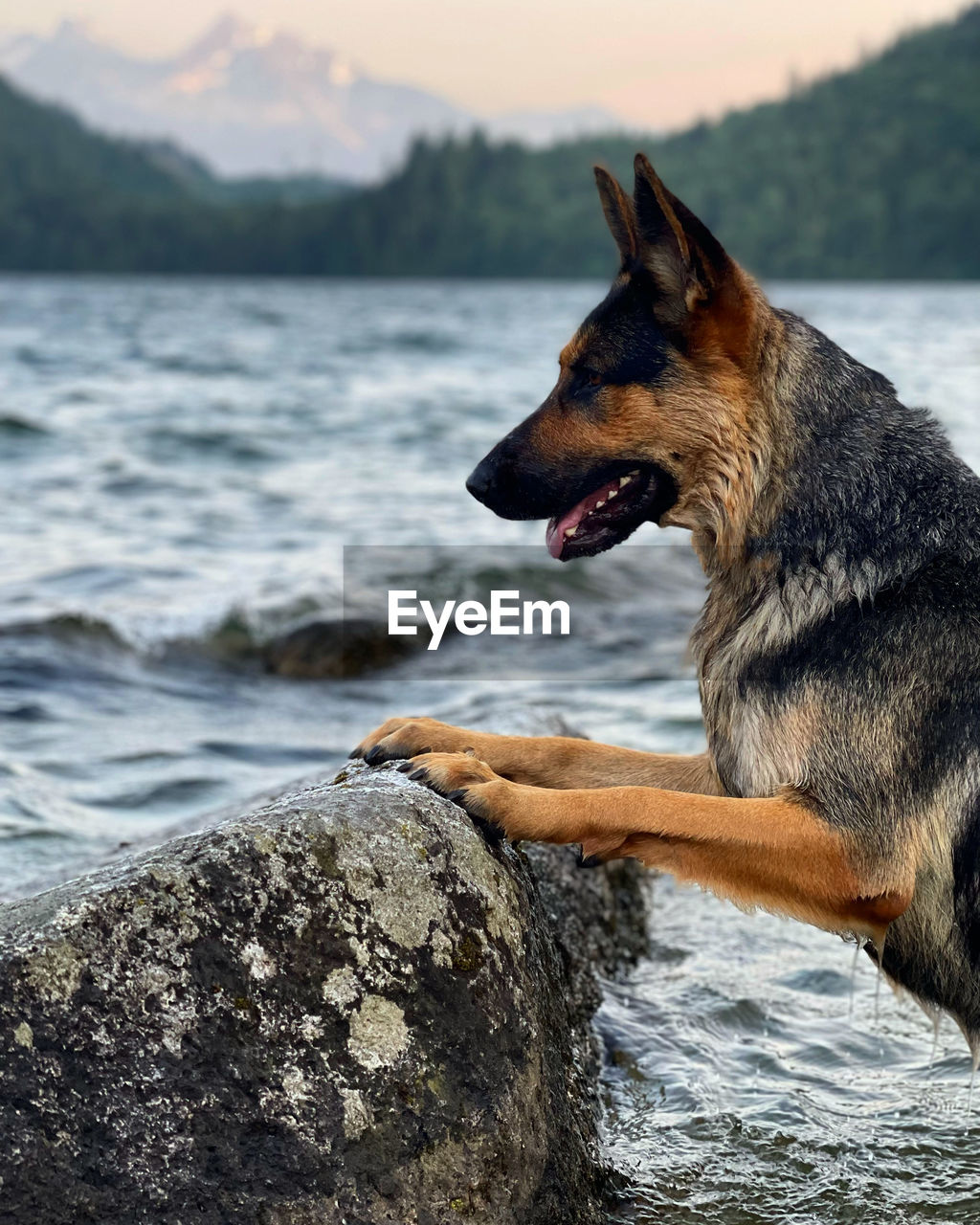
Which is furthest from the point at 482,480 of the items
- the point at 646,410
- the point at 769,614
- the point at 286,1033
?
the point at 286,1033

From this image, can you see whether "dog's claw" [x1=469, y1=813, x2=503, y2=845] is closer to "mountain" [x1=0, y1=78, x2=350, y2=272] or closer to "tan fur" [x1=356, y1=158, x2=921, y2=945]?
"tan fur" [x1=356, y1=158, x2=921, y2=945]

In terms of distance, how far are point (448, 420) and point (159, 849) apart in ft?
69.6

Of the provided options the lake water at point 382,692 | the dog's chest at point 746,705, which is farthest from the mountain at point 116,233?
the dog's chest at point 746,705

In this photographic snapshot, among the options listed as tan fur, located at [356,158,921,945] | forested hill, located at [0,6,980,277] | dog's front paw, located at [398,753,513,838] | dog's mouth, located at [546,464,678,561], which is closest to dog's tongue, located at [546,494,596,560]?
dog's mouth, located at [546,464,678,561]

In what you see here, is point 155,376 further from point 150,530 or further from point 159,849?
point 159,849

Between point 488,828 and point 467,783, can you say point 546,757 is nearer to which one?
point 467,783

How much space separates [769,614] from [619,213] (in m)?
1.48

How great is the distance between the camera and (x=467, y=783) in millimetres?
3764

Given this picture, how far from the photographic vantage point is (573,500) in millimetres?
4543

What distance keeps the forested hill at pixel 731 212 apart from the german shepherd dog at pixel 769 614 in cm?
15104

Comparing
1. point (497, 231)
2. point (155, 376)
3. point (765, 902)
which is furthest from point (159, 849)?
point (497, 231)

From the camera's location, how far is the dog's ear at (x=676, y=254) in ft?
13.0

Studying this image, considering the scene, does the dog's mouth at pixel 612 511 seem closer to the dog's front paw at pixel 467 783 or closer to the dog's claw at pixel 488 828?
the dog's front paw at pixel 467 783

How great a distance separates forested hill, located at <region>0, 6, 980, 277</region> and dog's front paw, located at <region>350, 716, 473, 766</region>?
498 feet
